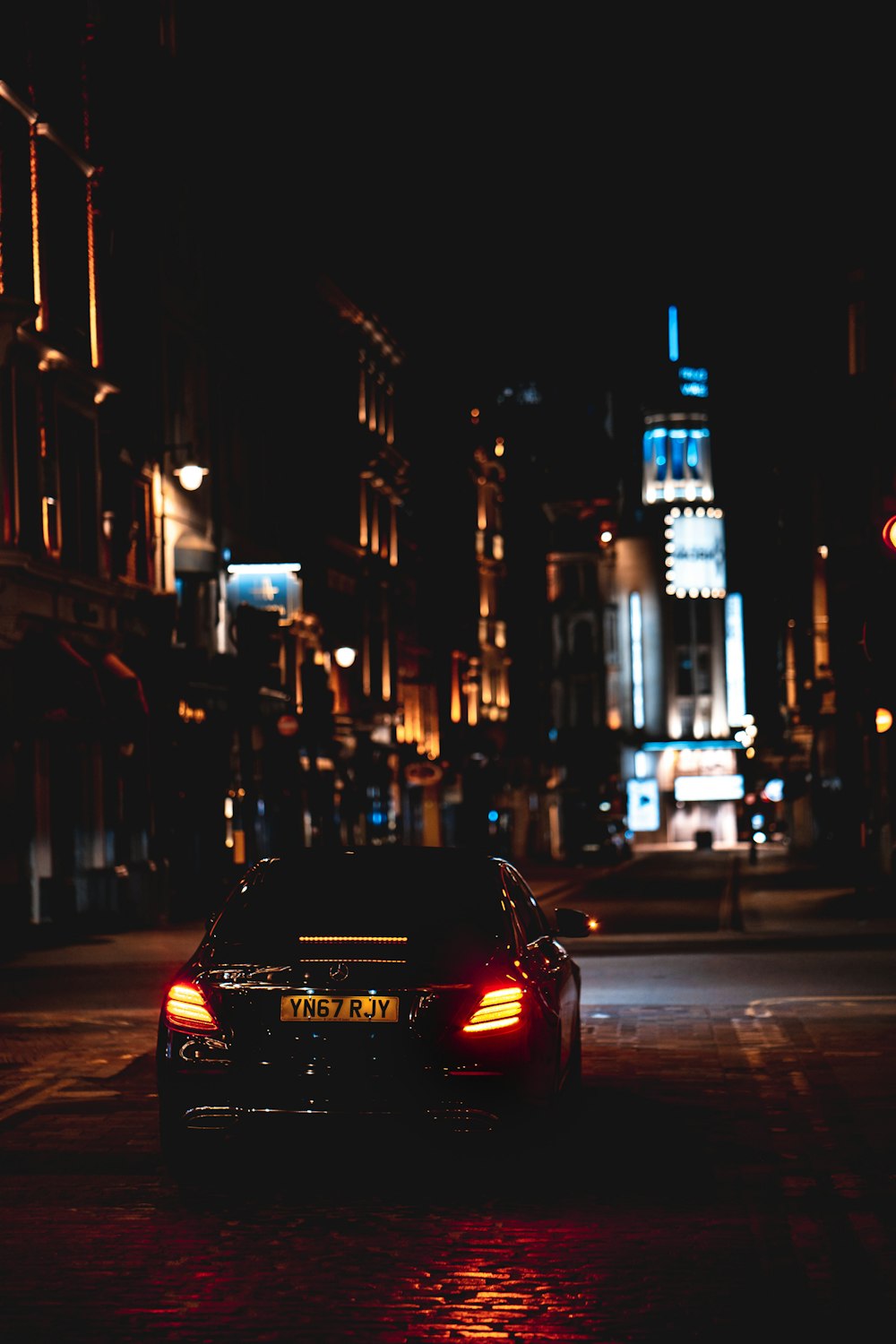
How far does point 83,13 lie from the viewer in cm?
3631

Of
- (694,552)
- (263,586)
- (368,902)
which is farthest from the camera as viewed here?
(694,552)

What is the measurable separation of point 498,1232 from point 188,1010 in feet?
5.98

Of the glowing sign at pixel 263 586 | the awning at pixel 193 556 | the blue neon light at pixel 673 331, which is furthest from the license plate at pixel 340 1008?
the blue neon light at pixel 673 331

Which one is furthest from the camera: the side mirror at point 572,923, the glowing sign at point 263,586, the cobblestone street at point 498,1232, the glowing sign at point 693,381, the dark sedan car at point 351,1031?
the glowing sign at point 693,381

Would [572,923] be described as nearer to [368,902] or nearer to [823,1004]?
[368,902]

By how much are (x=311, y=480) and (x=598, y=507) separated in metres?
64.8

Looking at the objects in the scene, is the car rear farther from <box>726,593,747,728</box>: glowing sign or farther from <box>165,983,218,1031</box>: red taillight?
<box>726,593,747,728</box>: glowing sign

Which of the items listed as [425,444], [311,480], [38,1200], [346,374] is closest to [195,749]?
[311,480]

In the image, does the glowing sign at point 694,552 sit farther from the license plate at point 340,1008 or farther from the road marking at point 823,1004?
the license plate at point 340,1008

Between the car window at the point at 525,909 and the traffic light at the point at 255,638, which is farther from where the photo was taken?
the traffic light at the point at 255,638

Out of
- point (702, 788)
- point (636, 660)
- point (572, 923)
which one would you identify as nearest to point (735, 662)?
point (636, 660)

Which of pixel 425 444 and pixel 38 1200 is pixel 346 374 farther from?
pixel 38 1200

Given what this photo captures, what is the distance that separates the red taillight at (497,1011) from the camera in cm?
948

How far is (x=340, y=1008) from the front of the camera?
9461 millimetres
